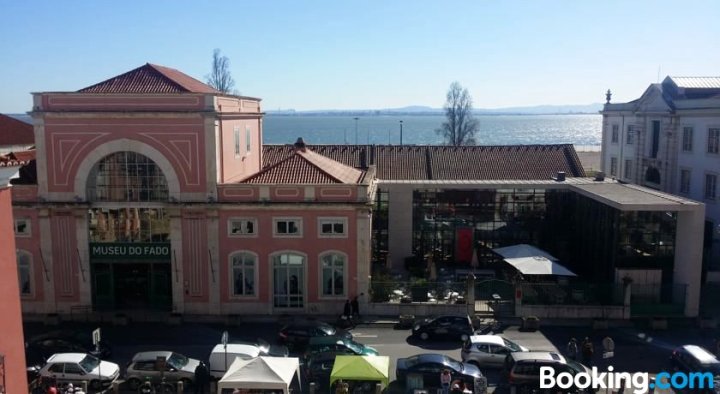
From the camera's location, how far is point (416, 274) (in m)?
36.2

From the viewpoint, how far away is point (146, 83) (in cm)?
3178

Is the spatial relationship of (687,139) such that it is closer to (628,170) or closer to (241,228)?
(628,170)

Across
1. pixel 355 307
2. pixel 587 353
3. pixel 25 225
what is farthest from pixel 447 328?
pixel 25 225

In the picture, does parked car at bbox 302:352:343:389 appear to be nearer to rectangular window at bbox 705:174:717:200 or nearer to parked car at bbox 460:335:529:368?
parked car at bbox 460:335:529:368

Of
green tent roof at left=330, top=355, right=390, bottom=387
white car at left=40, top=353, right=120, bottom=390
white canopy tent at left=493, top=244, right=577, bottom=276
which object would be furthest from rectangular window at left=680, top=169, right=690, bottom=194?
white car at left=40, top=353, right=120, bottom=390

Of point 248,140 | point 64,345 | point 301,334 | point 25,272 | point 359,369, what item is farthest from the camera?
point 248,140

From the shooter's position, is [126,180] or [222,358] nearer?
[222,358]

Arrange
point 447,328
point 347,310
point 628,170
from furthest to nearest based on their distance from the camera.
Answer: point 628,170, point 347,310, point 447,328

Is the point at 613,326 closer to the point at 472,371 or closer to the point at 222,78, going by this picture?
the point at 472,371

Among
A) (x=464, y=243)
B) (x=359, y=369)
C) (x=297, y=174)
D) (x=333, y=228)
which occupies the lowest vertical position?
(x=359, y=369)

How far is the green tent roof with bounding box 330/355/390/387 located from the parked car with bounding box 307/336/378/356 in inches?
84.7

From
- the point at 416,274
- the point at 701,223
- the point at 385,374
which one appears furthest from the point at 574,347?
the point at 416,274

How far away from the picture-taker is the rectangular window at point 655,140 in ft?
149

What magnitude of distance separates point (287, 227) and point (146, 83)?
951 cm
